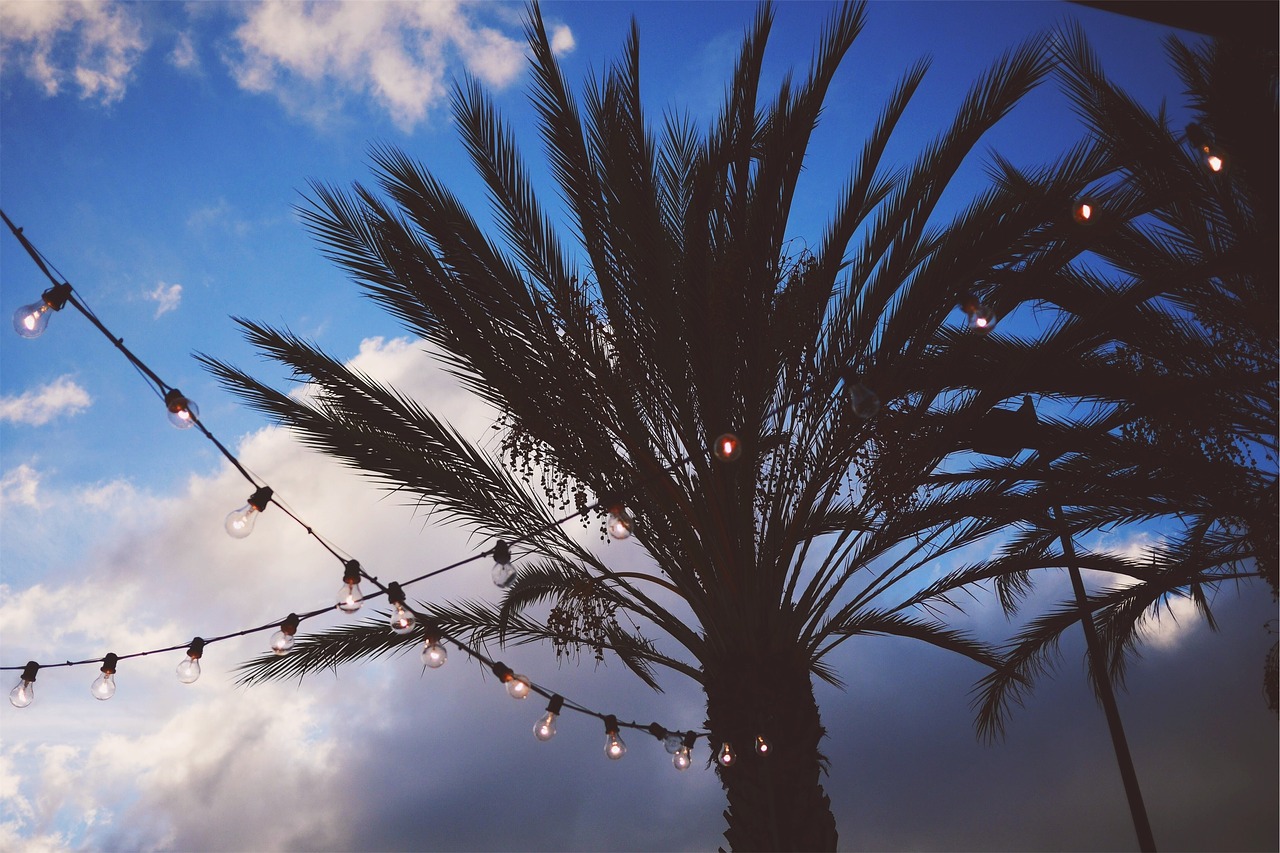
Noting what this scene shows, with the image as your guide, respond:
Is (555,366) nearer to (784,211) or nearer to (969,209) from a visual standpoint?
(784,211)

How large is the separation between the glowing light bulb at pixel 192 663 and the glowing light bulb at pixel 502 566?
7.83 ft

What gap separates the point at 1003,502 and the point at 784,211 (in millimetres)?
2962

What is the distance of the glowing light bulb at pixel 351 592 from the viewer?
4902mm

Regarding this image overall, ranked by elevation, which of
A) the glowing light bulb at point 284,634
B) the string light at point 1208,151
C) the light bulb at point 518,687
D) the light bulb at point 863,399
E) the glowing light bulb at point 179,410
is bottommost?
the light bulb at point 518,687

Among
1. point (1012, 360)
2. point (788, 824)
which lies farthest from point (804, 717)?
point (1012, 360)

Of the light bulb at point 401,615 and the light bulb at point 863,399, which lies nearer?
the light bulb at point 863,399

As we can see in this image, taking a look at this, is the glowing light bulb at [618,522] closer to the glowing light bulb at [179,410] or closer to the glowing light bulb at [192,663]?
the glowing light bulb at [179,410]

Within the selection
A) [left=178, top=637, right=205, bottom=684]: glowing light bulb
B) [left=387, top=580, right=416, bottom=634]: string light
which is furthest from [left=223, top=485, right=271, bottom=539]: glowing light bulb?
[left=178, top=637, right=205, bottom=684]: glowing light bulb

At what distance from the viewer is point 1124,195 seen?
6.71 meters

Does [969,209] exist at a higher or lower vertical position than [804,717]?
higher

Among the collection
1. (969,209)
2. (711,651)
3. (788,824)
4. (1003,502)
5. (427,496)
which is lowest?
(788,824)

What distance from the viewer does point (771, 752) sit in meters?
A: 6.23

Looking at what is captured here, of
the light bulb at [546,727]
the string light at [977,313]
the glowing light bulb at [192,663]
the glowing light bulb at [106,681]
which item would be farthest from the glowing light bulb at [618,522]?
the glowing light bulb at [106,681]

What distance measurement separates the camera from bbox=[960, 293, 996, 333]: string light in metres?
4.71
